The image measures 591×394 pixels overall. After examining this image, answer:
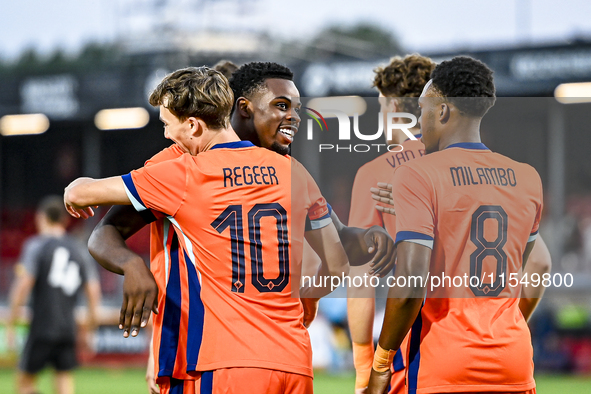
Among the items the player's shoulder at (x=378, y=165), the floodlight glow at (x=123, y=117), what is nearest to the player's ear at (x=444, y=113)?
the player's shoulder at (x=378, y=165)

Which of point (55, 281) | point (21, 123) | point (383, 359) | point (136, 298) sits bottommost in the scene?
point (55, 281)

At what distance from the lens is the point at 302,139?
1584cm

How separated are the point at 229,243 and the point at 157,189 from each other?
344 millimetres

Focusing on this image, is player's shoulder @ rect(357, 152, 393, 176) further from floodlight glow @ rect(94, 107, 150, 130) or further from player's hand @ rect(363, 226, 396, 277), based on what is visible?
floodlight glow @ rect(94, 107, 150, 130)

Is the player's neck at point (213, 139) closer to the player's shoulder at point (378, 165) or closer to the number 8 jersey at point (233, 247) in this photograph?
the number 8 jersey at point (233, 247)

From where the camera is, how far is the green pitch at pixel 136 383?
33.1 feet

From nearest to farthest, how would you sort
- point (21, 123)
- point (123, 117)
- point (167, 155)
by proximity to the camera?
1. point (167, 155)
2. point (123, 117)
3. point (21, 123)

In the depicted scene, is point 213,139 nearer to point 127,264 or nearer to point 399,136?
point 127,264

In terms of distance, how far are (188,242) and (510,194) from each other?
1338 mm

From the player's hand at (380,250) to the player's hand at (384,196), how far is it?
0.35ft

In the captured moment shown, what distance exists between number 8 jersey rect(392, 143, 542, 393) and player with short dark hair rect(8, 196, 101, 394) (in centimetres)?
604

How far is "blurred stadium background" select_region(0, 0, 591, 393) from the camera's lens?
11.5m

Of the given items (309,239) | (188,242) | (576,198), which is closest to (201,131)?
(188,242)

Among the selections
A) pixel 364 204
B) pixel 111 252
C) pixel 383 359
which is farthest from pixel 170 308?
pixel 364 204
